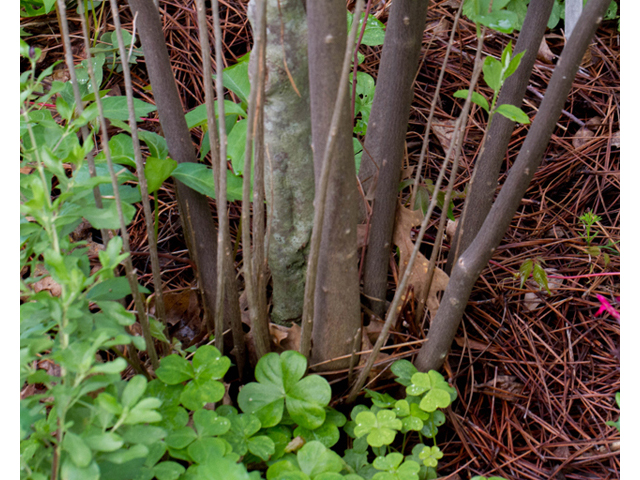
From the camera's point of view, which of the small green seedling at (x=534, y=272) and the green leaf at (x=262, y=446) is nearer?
the green leaf at (x=262, y=446)

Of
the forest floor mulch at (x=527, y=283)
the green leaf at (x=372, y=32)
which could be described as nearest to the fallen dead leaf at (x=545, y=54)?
the forest floor mulch at (x=527, y=283)

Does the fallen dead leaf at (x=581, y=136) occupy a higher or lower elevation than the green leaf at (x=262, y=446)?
higher

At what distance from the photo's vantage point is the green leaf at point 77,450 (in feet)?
2.04

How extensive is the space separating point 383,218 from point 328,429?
529mm

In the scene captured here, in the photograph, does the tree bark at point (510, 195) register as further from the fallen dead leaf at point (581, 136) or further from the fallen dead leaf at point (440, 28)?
the fallen dead leaf at point (440, 28)

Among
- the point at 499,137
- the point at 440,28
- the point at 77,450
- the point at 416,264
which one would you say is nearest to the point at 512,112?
the point at 499,137

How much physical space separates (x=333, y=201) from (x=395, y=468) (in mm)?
543

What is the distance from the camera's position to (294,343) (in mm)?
1264

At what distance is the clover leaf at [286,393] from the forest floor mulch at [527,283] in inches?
9.2

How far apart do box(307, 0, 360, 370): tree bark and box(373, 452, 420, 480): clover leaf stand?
27 cm

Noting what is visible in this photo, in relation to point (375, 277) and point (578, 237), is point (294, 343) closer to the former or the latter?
point (375, 277)

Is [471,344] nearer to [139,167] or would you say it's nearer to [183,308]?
[183,308]

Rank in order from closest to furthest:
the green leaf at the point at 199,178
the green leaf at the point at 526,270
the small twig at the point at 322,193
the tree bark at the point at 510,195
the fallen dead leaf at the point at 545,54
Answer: the small twig at the point at 322,193 < the tree bark at the point at 510,195 < the green leaf at the point at 199,178 < the green leaf at the point at 526,270 < the fallen dead leaf at the point at 545,54

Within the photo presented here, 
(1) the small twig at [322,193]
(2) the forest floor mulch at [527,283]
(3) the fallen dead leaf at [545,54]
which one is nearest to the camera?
(1) the small twig at [322,193]
